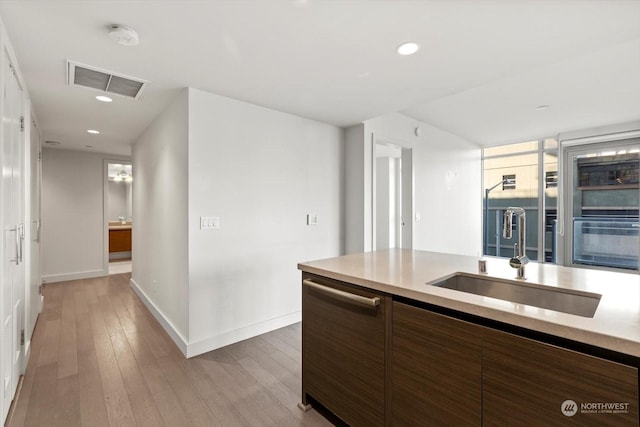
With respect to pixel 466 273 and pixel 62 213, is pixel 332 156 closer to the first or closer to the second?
pixel 466 273

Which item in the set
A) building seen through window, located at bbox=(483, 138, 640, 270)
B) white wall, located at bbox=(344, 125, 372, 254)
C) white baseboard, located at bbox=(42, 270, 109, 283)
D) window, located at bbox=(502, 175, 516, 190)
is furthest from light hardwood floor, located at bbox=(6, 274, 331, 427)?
window, located at bbox=(502, 175, 516, 190)

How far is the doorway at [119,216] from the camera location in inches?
291

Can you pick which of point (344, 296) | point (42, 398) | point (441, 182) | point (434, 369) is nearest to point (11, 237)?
point (42, 398)

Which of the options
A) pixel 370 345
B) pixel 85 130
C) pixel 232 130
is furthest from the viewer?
pixel 85 130

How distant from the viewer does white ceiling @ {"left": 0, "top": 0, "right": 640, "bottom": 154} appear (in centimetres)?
166

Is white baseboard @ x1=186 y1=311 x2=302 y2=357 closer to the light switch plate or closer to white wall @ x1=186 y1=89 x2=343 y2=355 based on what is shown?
white wall @ x1=186 y1=89 x2=343 y2=355

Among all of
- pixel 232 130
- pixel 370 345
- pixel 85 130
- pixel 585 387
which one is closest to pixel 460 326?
pixel 585 387

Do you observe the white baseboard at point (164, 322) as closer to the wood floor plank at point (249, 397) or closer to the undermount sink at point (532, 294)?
the wood floor plank at point (249, 397)

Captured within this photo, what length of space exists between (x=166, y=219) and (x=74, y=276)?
146 inches

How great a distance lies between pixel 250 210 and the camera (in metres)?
3.07

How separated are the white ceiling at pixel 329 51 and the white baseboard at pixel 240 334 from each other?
2277 millimetres

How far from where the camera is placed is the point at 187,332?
2.70 m

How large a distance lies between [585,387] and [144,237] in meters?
4.60

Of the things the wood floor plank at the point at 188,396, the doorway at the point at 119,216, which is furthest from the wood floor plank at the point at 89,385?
the doorway at the point at 119,216
